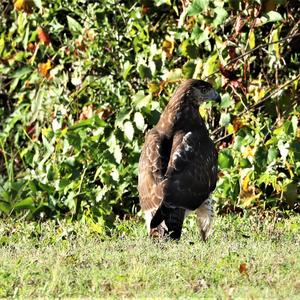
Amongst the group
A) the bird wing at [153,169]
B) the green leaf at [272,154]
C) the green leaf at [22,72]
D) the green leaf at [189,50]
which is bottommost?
the green leaf at [22,72]

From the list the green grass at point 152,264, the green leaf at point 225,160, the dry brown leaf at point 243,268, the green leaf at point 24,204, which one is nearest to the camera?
the green grass at point 152,264

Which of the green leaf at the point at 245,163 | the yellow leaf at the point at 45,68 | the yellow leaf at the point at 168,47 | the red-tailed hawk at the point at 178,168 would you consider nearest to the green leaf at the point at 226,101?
the green leaf at the point at 245,163

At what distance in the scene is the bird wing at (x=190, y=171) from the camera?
29.9 feet

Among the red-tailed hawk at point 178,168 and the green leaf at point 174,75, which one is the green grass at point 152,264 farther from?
the green leaf at point 174,75

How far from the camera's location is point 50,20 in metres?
12.6

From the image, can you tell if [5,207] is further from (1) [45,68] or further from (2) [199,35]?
(2) [199,35]

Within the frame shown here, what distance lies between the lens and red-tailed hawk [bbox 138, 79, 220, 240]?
9070mm

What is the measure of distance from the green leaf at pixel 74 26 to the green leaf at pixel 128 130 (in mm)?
1486

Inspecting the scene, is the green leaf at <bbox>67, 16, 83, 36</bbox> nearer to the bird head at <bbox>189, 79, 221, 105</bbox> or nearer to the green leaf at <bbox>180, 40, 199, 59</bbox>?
the green leaf at <bbox>180, 40, 199, 59</bbox>

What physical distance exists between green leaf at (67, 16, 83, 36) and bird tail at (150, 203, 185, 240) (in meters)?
3.67

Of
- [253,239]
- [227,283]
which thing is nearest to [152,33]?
[253,239]

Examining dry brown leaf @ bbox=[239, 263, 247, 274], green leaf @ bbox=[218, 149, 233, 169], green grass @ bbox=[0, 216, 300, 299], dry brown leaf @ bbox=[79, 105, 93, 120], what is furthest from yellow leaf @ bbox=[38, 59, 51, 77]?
dry brown leaf @ bbox=[239, 263, 247, 274]

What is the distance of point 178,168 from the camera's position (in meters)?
9.33

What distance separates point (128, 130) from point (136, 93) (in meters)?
0.61
